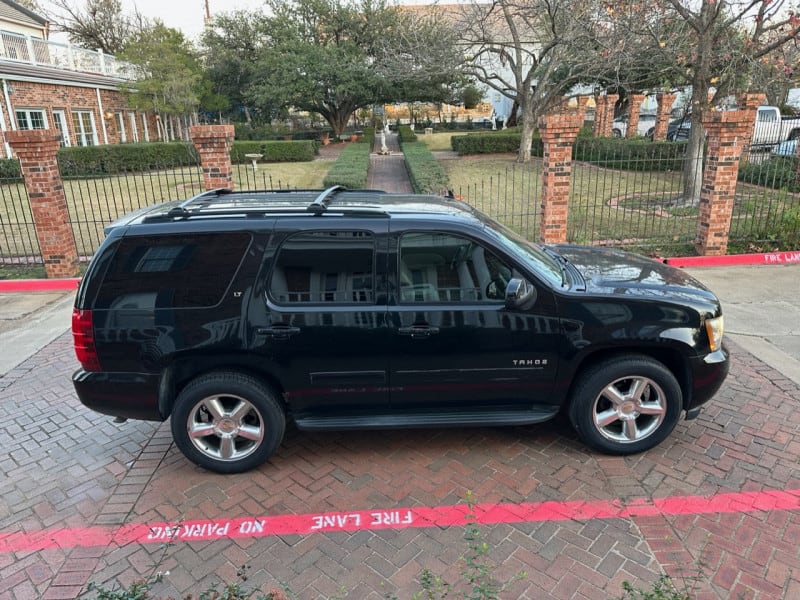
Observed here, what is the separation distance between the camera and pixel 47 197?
8.59 meters

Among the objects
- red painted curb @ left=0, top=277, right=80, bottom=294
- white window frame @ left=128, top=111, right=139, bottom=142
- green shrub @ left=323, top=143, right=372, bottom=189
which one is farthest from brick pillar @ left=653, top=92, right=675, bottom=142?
white window frame @ left=128, top=111, right=139, bottom=142

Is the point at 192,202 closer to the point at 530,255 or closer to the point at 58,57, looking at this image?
the point at 530,255

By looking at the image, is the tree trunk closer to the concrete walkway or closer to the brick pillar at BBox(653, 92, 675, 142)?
the brick pillar at BBox(653, 92, 675, 142)

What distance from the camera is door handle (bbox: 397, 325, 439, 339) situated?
3596 mm

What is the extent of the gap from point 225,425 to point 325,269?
1264 millimetres

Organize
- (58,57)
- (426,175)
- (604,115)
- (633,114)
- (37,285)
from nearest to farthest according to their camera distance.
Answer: (37,285) → (426,175) → (58,57) → (633,114) → (604,115)

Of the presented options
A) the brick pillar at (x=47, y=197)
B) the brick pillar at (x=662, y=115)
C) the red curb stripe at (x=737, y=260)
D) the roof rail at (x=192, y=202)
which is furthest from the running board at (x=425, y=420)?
the brick pillar at (x=662, y=115)

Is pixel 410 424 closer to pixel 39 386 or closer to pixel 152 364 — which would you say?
pixel 152 364

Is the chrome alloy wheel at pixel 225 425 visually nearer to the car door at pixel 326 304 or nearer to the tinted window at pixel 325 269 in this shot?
the car door at pixel 326 304

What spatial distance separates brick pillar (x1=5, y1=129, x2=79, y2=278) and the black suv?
19.5ft

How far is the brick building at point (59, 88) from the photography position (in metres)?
21.6

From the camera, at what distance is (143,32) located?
89.0 feet

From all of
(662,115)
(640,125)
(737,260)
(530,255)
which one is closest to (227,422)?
(530,255)

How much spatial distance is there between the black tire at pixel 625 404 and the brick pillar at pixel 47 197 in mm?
8391
